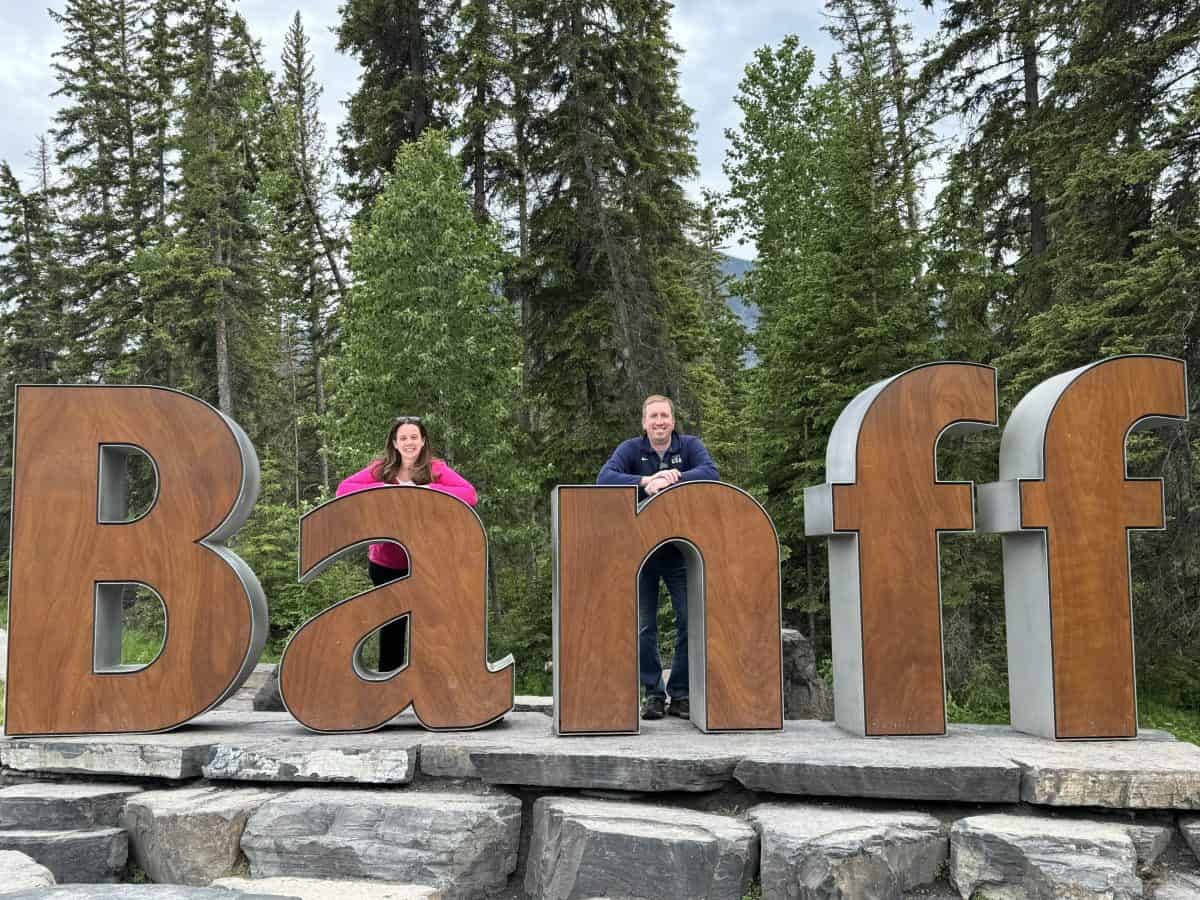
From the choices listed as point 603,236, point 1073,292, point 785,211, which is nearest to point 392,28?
point 603,236

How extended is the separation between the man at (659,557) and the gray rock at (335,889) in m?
1.97

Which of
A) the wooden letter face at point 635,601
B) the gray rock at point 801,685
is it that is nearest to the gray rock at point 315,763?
the wooden letter face at point 635,601

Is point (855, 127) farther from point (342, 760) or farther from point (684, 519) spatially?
point (342, 760)

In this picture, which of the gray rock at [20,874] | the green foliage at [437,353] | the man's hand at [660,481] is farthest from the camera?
the green foliage at [437,353]

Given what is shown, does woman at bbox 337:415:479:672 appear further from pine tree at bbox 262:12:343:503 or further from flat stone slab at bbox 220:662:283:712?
pine tree at bbox 262:12:343:503

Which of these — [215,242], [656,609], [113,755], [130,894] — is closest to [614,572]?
[656,609]

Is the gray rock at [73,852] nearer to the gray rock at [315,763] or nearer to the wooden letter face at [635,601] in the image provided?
the gray rock at [315,763]

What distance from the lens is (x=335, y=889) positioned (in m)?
3.63

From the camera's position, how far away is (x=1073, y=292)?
9695 millimetres

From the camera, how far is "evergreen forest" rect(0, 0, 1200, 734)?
8898 millimetres

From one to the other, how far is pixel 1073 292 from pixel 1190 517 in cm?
285

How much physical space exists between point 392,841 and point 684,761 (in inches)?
51.9

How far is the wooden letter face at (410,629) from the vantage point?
186 inches

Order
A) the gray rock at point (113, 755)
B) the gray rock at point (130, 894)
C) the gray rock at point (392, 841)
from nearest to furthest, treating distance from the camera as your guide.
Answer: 1. the gray rock at point (130, 894)
2. the gray rock at point (392, 841)
3. the gray rock at point (113, 755)
